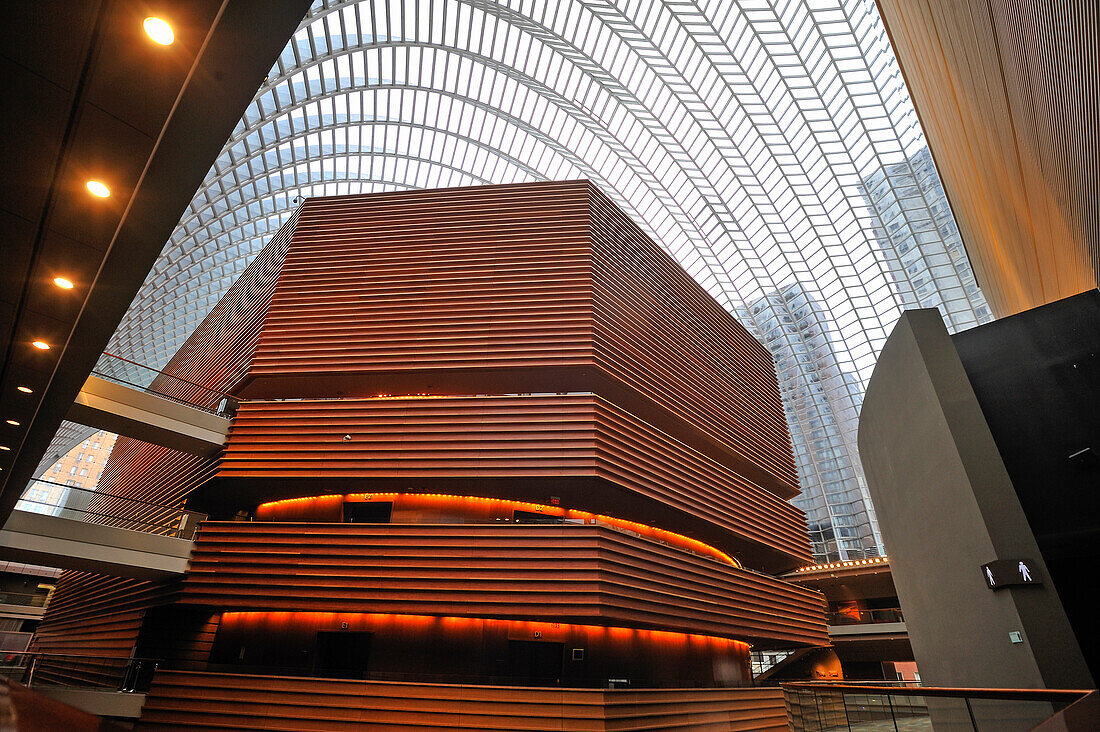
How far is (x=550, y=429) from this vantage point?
44.8 feet

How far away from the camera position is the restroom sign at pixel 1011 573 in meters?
7.96

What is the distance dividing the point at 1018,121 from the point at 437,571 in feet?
41.0

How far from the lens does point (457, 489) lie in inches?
565

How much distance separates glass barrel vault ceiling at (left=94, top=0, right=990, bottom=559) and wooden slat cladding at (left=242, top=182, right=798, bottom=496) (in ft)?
→ 40.5

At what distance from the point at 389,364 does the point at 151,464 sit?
11161 mm

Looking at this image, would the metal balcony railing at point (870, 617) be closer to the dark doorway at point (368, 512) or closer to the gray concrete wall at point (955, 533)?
the gray concrete wall at point (955, 533)

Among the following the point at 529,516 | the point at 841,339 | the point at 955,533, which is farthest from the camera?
the point at 841,339

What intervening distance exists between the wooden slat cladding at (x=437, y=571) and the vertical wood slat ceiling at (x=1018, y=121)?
370 inches

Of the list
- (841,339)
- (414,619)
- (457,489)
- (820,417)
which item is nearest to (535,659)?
(414,619)

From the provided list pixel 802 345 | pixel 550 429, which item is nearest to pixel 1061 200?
pixel 550 429

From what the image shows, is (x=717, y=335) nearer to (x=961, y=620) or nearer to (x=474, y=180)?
(x=961, y=620)

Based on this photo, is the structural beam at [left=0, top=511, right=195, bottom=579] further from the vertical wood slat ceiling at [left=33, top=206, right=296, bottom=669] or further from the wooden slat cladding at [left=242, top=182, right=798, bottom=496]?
the wooden slat cladding at [left=242, top=182, right=798, bottom=496]

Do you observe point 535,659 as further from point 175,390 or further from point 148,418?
point 175,390

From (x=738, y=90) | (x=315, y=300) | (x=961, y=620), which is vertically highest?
(x=738, y=90)
